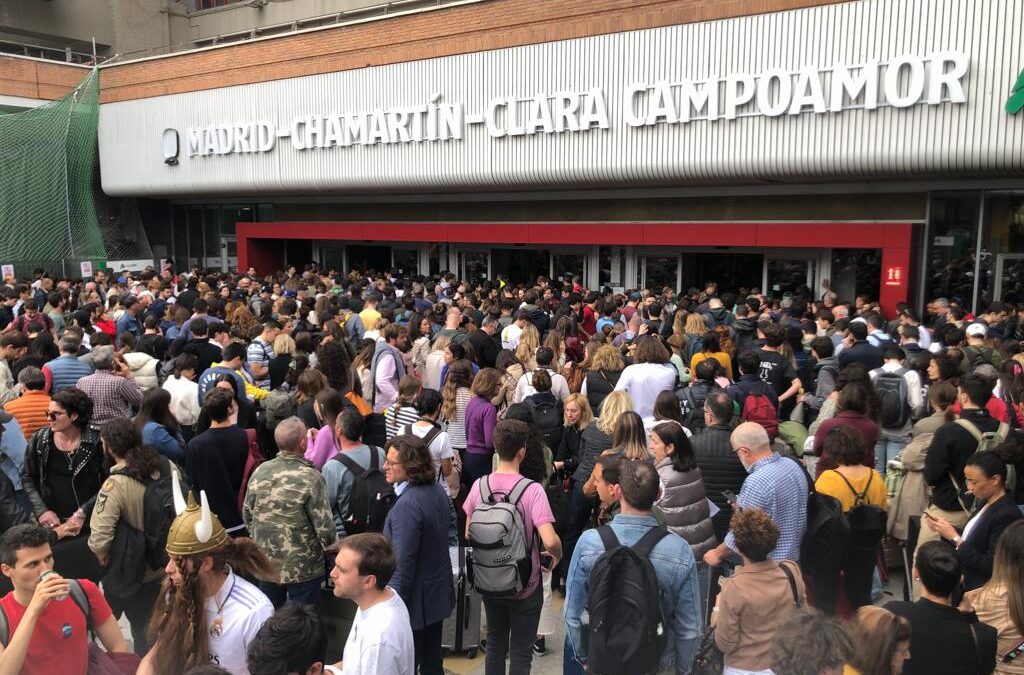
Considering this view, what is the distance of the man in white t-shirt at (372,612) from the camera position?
3.29 meters

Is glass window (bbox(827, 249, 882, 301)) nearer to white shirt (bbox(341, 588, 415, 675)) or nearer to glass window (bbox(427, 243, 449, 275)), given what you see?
glass window (bbox(427, 243, 449, 275))

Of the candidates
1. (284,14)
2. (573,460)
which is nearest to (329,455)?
(573,460)

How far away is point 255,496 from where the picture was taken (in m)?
4.75

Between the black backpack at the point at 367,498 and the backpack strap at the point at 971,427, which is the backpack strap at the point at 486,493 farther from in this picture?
the backpack strap at the point at 971,427

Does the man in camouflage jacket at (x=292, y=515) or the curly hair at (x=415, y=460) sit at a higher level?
the curly hair at (x=415, y=460)

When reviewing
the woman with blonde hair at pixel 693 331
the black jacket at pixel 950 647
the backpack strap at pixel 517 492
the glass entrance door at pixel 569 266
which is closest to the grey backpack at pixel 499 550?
the backpack strap at pixel 517 492

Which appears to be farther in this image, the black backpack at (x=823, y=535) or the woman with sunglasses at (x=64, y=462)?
the woman with sunglasses at (x=64, y=462)

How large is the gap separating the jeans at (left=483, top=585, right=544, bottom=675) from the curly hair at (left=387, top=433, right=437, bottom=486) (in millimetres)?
805

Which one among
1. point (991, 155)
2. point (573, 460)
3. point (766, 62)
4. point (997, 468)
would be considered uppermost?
point (766, 62)

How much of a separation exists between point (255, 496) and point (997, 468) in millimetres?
4328

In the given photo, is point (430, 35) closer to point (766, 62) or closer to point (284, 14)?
point (766, 62)

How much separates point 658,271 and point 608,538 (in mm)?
15658

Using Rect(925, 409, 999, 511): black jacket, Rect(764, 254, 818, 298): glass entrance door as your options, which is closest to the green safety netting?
Rect(764, 254, 818, 298): glass entrance door

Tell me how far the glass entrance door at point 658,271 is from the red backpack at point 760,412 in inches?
468
